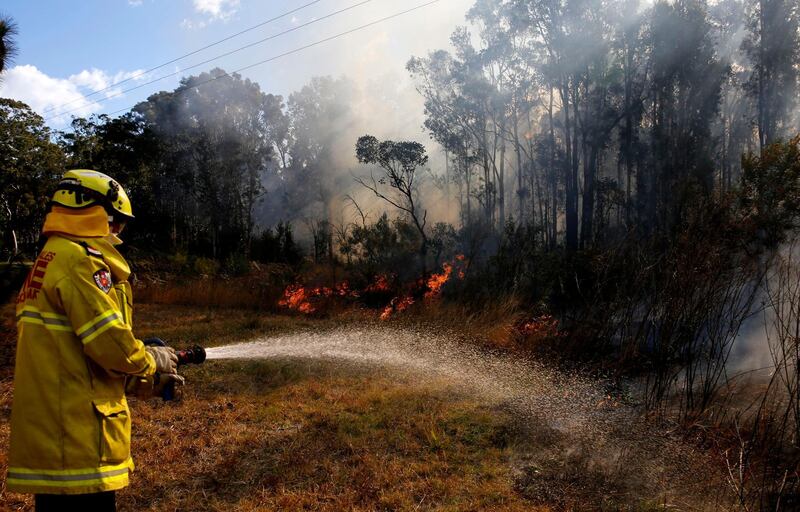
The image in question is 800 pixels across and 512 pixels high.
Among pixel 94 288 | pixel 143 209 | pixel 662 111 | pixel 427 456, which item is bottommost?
pixel 427 456

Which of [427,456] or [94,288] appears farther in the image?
[427,456]

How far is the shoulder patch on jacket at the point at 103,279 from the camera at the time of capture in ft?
6.62

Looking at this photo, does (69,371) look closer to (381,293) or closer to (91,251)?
(91,251)

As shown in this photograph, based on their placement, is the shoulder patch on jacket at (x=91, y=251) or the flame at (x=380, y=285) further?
the flame at (x=380, y=285)

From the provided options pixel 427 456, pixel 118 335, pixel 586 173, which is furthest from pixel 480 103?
pixel 118 335

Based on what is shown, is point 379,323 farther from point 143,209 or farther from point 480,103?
point 143,209

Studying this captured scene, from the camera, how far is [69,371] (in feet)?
6.54

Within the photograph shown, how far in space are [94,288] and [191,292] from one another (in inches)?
551

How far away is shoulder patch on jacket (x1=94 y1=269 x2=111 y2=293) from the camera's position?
79.4 inches

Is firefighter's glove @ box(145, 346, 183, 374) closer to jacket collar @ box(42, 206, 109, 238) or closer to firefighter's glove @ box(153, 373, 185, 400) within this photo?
firefighter's glove @ box(153, 373, 185, 400)

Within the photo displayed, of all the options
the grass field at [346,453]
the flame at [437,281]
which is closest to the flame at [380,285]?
the flame at [437,281]

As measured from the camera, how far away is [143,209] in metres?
27.7

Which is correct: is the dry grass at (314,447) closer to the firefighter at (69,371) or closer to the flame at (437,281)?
the firefighter at (69,371)

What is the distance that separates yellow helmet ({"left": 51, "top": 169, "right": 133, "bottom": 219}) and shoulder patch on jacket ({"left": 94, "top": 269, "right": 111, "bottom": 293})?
298mm
